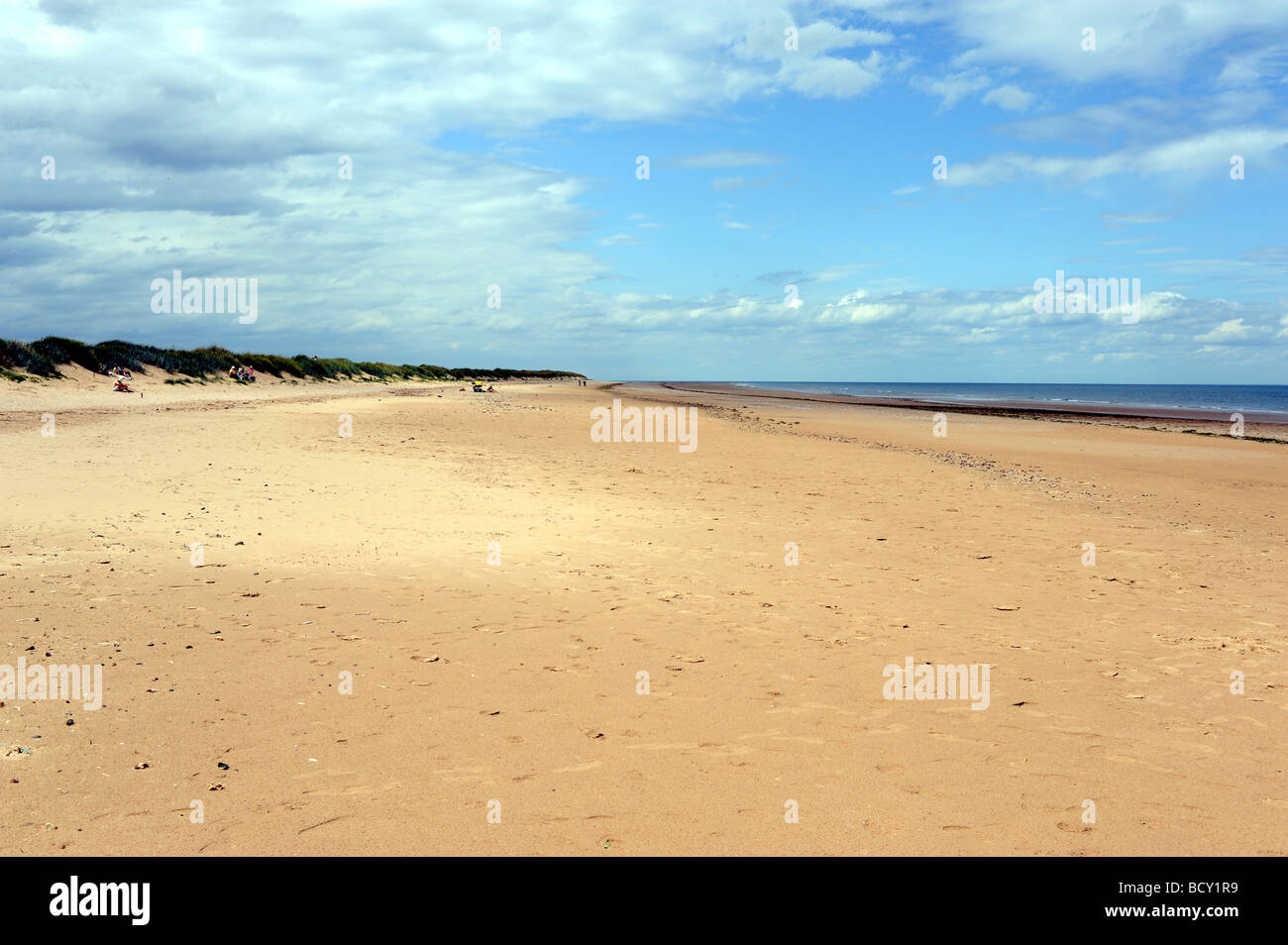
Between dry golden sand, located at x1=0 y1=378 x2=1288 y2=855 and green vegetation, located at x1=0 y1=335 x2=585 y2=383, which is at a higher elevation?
green vegetation, located at x1=0 y1=335 x2=585 y2=383

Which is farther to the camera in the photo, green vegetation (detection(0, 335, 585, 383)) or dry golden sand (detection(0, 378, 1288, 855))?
green vegetation (detection(0, 335, 585, 383))

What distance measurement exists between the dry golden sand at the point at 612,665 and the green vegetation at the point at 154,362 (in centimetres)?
2451

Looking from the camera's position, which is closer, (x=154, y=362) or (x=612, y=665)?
(x=612, y=665)

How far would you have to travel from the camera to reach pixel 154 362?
44594mm

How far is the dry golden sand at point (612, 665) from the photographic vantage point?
4484mm

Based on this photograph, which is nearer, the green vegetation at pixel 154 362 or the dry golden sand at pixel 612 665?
the dry golden sand at pixel 612 665

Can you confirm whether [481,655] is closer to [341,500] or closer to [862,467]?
[341,500]

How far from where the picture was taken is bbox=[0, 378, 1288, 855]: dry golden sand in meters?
4.48

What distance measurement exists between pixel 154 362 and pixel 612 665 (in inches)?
1862

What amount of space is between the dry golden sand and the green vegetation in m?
24.5

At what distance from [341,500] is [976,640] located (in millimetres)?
9713

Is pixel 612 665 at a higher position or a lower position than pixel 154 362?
lower
